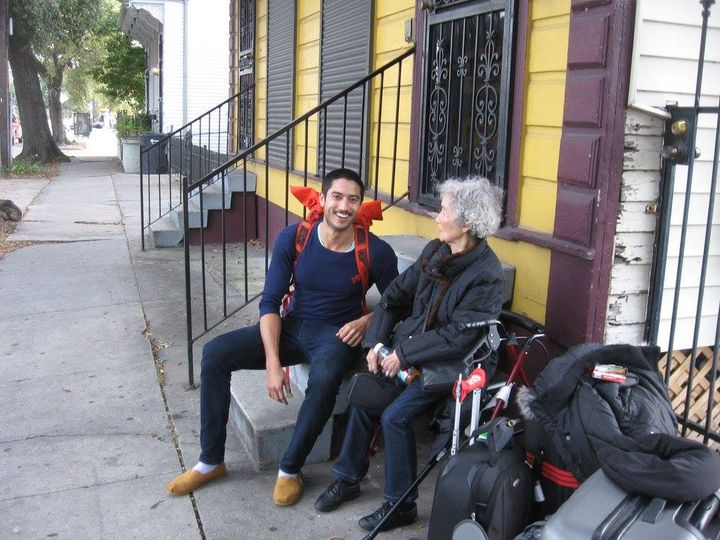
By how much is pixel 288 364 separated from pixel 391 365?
766mm

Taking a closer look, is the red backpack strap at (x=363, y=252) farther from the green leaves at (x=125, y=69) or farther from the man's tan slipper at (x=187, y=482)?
the green leaves at (x=125, y=69)

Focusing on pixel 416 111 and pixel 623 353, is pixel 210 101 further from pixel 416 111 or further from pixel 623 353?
pixel 623 353

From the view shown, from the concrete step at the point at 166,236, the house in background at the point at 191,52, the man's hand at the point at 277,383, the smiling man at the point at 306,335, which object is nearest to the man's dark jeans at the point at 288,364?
the smiling man at the point at 306,335

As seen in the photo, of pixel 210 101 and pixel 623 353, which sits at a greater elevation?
pixel 210 101

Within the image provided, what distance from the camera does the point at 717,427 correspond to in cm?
369

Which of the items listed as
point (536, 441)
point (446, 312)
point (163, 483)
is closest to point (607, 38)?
point (446, 312)

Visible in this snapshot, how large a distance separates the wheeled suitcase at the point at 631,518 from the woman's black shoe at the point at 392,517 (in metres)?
1.06

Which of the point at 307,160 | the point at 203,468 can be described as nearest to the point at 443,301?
the point at 203,468

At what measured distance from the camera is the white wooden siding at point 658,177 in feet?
10.0

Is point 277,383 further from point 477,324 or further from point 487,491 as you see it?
point 487,491

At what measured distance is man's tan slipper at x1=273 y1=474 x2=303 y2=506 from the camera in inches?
132

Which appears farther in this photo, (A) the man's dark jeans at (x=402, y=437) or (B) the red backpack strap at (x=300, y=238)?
(B) the red backpack strap at (x=300, y=238)

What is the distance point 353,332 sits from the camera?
11.6 ft

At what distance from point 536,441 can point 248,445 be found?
1644 mm
